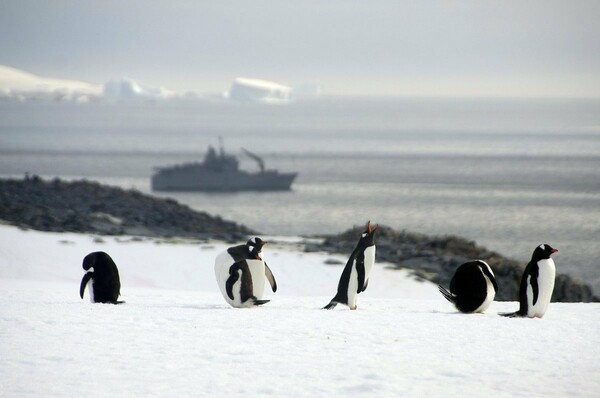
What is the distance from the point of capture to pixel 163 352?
8.48m

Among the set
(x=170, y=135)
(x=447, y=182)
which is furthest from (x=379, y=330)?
(x=170, y=135)

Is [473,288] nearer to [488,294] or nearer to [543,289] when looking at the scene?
[488,294]

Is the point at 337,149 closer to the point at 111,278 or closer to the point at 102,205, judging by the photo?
the point at 102,205

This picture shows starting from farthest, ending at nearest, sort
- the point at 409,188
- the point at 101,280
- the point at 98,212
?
1. the point at 409,188
2. the point at 98,212
3. the point at 101,280

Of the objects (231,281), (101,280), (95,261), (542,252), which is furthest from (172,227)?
(542,252)

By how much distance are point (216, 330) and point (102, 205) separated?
1721cm

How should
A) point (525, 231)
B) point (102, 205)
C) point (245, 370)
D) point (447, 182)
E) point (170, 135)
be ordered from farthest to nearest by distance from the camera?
point (170, 135) < point (447, 182) < point (525, 231) < point (102, 205) < point (245, 370)

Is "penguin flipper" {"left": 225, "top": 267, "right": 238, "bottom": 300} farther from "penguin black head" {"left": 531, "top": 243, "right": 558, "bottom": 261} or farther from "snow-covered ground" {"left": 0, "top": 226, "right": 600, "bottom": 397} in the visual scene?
"penguin black head" {"left": 531, "top": 243, "right": 558, "bottom": 261}

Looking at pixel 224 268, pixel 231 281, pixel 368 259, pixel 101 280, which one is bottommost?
pixel 101 280

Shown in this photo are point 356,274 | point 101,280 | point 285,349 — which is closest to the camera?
point 285,349

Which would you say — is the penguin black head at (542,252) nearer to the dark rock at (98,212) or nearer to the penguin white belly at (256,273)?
the penguin white belly at (256,273)

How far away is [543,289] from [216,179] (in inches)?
2055

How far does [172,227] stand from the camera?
2408 cm

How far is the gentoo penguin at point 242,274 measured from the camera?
11023mm
